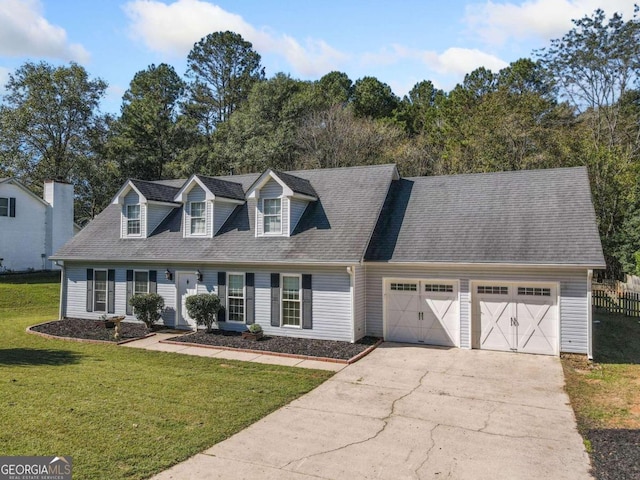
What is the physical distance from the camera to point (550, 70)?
109 ft

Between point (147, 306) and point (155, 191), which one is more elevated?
point (155, 191)

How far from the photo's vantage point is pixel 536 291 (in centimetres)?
1322

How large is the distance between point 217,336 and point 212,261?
2.61 metres

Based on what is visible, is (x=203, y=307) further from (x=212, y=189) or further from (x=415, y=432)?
(x=415, y=432)

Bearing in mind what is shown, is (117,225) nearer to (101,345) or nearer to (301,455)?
(101,345)

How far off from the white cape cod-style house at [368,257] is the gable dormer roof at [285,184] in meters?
0.05

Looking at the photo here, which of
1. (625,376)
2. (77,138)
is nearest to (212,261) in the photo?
(625,376)

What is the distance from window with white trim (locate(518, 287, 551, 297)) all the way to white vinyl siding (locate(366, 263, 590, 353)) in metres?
0.31

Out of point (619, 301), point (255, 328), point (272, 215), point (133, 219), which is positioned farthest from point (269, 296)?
point (619, 301)

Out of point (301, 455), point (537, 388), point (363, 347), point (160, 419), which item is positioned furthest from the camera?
point (363, 347)

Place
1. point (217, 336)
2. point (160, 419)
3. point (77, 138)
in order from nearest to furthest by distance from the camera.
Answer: point (160, 419)
point (217, 336)
point (77, 138)

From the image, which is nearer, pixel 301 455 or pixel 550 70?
pixel 301 455

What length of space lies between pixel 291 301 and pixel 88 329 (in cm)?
785

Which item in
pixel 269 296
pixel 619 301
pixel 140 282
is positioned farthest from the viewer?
pixel 619 301
